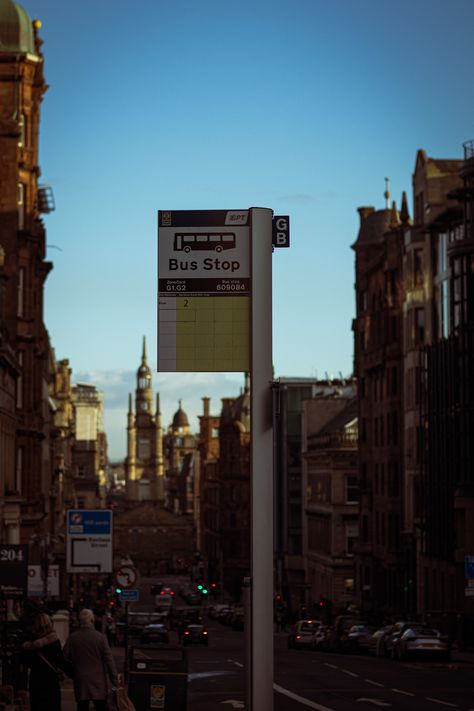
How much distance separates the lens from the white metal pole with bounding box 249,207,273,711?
16.0 m

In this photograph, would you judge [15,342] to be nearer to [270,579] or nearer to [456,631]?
[456,631]

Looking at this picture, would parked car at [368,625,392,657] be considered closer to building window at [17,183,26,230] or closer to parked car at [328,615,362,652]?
parked car at [328,615,362,652]

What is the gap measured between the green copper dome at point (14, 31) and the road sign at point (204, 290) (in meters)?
52.9

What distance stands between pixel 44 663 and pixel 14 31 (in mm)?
54713

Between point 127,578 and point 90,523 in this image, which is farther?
point 127,578

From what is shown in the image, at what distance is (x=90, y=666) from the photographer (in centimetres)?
1731

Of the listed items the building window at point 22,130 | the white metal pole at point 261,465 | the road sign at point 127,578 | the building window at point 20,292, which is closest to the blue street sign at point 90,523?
the road sign at point 127,578

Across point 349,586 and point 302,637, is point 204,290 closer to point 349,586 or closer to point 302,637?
point 302,637

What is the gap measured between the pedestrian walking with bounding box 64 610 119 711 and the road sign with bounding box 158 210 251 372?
3234 mm

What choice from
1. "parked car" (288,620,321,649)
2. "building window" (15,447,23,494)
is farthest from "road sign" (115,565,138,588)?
"building window" (15,447,23,494)

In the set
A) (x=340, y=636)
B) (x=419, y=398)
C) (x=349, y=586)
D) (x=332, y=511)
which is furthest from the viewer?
(x=332, y=511)

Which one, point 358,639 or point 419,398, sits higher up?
point 419,398

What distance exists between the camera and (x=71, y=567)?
3100 centimetres

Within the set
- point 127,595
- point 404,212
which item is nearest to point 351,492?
point 404,212
